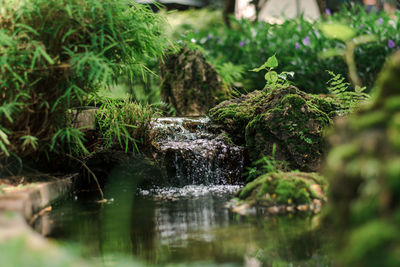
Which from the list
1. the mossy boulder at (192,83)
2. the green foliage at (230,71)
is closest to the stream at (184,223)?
the mossy boulder at (192,83)

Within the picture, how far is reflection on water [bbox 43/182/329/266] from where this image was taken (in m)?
2.47

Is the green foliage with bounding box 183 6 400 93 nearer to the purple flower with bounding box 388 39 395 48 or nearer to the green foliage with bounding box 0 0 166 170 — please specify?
the purple flower with bounding box 388 39 395 48

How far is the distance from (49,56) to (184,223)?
69.1 inches

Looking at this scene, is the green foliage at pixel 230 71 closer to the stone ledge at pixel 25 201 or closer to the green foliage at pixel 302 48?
the green foliage at pixel 302 48

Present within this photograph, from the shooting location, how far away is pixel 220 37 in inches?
428

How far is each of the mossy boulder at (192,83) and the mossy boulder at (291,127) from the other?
255cm

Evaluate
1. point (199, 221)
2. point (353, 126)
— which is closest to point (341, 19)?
point (199, 221)

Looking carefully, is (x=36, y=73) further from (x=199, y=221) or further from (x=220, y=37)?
(x=220, y=37)

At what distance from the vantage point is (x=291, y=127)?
511 centimetres

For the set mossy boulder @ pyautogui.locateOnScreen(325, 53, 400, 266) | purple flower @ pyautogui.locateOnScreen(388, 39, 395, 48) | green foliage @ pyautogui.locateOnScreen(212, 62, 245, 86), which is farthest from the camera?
green foliage @ pyautogui.locateOnScreen(212, 62, 245, 86)

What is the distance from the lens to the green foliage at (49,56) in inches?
145

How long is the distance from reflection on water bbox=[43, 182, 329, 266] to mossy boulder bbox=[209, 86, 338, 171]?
1.12 metres

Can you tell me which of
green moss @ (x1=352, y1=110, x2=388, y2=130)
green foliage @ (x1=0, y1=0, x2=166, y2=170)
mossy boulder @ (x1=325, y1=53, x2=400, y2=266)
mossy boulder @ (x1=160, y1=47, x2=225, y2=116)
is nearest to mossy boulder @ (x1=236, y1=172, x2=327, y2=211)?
green foliage @ (x1=0, y1=0, x2=166, y2=170)

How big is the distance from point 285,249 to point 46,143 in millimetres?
2429
